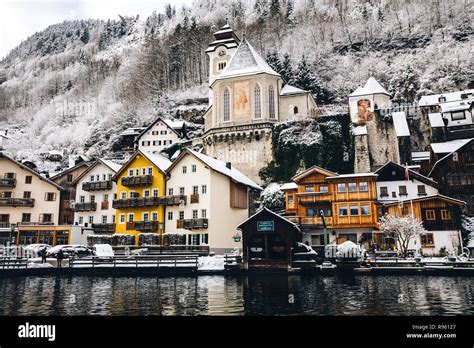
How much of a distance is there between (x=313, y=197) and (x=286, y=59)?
25716 mm

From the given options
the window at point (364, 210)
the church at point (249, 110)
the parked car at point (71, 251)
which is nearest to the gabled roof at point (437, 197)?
the window at point (364, 210)

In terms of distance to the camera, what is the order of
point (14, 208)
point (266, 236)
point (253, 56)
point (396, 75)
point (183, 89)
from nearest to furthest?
point (266, 236)
point (14, 208)
point (253, 56)
point (396, 75)
point (183, 89)

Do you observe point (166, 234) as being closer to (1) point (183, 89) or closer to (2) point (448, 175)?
(2) point (448, 175)

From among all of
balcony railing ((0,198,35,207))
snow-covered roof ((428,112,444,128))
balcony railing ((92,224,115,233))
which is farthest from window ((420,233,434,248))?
balcony railing ((0,198,35,207))

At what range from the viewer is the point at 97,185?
33.8 m

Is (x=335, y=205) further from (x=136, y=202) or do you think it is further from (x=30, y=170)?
(x=30, y=170)

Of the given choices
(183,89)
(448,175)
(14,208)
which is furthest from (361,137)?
(183,89)

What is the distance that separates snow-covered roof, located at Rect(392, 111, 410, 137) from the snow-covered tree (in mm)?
11309

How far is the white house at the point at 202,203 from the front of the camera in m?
28.7

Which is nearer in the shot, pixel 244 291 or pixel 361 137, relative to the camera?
pixel 244 291

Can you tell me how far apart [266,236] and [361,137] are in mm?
16525

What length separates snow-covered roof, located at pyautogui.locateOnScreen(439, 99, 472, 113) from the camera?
3546 centimetres

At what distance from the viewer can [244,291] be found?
13758 mm

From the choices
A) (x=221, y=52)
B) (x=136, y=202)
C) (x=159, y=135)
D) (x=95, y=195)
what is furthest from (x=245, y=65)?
(x=136, y=202)
